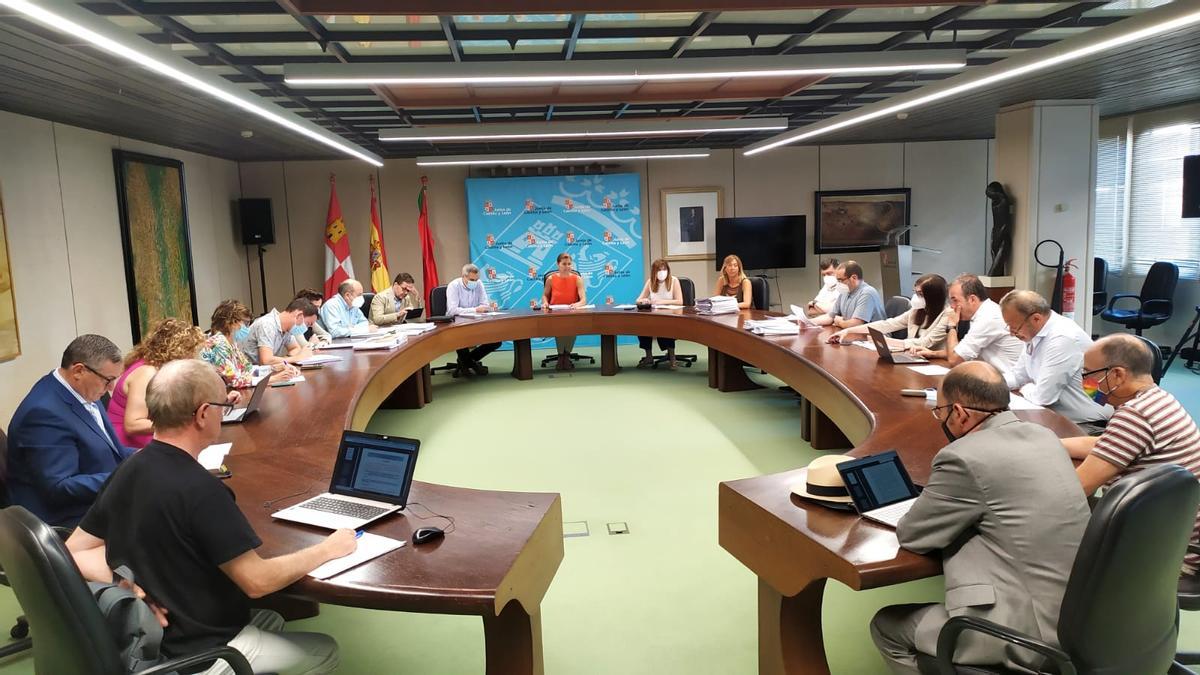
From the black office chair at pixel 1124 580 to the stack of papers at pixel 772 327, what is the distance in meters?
4.62

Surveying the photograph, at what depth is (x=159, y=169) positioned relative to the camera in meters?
8.16

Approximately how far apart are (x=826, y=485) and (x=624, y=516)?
199 cm

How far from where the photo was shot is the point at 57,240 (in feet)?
20.9

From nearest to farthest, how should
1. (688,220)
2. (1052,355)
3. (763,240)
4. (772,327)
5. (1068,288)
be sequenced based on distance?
(1052,355) < (772,327) < (1068,288) < (763,240) < (688,220)

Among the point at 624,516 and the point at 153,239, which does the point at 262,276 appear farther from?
the point at 624,516

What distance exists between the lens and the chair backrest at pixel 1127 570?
5.86 ft

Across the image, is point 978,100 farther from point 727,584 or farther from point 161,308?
point 161,308

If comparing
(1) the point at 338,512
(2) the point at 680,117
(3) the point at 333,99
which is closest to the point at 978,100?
(2) the point at 680,117

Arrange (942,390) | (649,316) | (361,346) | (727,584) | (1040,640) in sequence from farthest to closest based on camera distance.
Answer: (649,316)
(361,346)
(727,584)
(942,390)
(1040,640)

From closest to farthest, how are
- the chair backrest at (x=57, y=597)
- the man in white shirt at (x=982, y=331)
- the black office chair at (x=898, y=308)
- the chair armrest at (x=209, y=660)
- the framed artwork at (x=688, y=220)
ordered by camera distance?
the chair backrest at (x=57, y=597), the chair armrest at (x=209, y=660), the man in white shirt at (x=982, y=331), the black office chair at (x=898, y=308), the framed artwork at (x=688, y=220)

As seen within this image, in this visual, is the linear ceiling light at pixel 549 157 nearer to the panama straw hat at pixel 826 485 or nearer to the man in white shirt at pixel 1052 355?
the man in white shirt at pixel 1052 355

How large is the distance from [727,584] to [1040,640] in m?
1.73

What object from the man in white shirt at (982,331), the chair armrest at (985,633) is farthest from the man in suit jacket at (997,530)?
the man in white shirt at (982,331)

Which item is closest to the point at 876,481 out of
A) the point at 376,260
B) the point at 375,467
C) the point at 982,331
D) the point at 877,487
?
the point at 877,487
